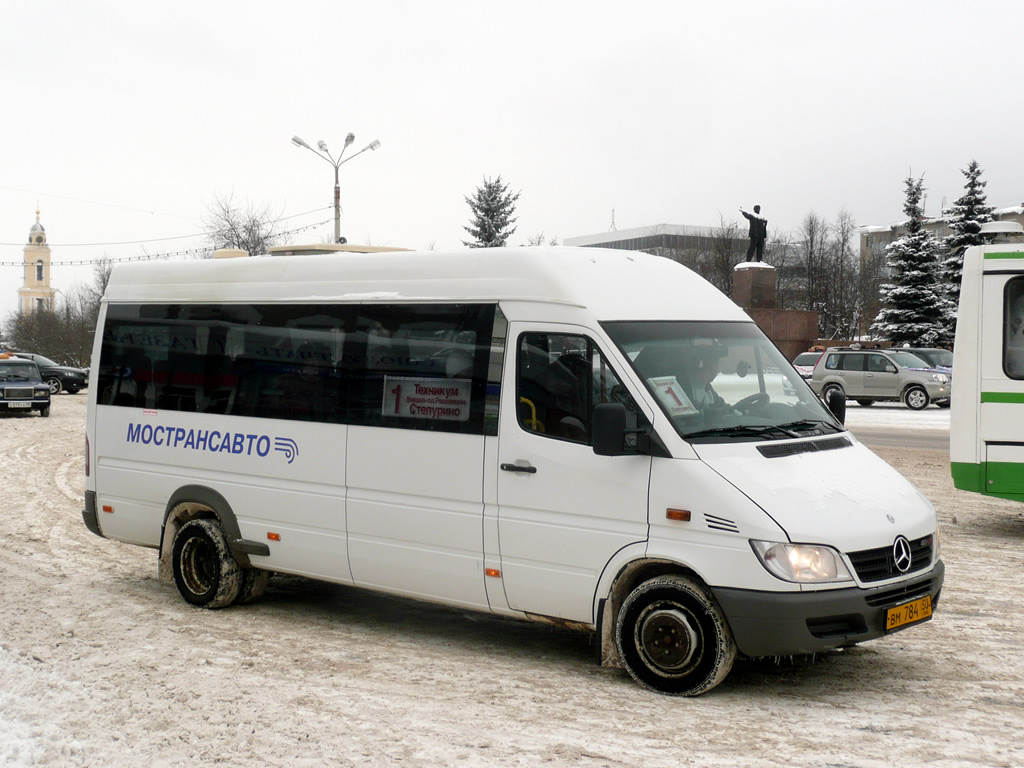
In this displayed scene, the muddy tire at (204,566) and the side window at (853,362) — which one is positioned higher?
the side window at (853,362)

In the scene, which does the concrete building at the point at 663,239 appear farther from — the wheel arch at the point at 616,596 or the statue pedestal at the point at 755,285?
the wheel arch at the point at 616,596

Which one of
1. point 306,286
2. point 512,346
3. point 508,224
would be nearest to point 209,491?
point 306,286

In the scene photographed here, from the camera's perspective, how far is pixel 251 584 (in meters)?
8.50

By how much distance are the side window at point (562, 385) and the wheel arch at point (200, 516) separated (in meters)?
2.52

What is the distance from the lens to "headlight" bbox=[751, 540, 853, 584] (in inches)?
225

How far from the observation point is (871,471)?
6.43 meters

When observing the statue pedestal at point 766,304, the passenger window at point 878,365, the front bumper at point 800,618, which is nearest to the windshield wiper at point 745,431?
the front bumper at point 800,618

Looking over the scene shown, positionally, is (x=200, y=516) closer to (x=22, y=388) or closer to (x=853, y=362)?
(x=22, y=388)

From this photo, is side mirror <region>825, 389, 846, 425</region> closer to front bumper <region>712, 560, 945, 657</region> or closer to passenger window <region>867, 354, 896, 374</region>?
front bumper <region>712, 560, 945, 657</region>

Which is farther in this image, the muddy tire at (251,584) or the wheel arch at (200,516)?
the muddy tire at (251,584)

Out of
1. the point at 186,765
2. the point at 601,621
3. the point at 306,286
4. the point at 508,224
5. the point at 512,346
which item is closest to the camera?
the point at 186,765

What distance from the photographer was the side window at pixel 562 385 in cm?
639

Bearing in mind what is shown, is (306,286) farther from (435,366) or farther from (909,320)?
(909,320)

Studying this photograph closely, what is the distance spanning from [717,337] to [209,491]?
3940 millimetres
